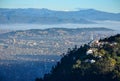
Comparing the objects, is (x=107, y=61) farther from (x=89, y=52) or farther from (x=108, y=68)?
(x=89, y=52)

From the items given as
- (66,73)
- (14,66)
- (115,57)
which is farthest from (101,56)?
(14,66)

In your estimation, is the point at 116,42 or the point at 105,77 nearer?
the point at 105,77

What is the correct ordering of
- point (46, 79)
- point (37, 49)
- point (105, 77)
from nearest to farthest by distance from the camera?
point (105, 77) → point (46, 79) → point (37, 49)

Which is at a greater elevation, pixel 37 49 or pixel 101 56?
pixel 101 56

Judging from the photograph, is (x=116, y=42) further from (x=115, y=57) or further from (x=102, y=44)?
(x=115, y=57)

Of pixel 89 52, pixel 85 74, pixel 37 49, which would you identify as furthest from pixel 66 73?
pixel 37 49

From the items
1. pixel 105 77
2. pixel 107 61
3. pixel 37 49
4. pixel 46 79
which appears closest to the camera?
pixel 105 77
